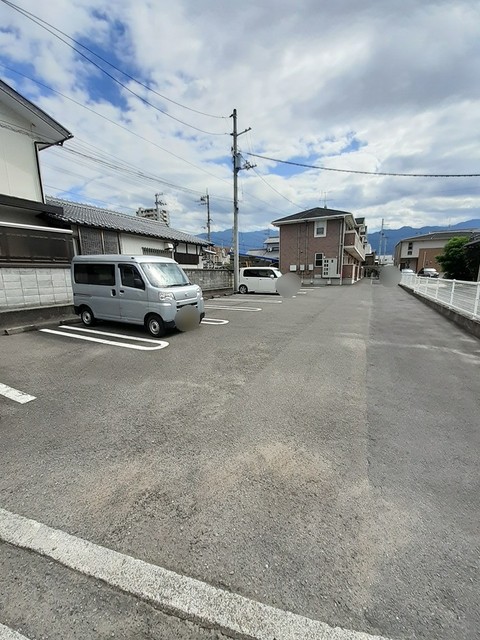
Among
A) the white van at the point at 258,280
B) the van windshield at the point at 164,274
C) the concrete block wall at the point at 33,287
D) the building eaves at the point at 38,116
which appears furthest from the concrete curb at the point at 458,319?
the building eaves at the point at 38,116

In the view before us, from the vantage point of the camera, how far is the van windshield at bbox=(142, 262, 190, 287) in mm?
6266

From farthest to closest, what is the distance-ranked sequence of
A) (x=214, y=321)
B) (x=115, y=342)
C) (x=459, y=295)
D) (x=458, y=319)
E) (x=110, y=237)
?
(x=110, y=237), (x=459, y=295), (x=214, y=321), (x=458, y=319), (x=115, y=342)

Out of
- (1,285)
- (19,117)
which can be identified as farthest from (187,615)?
(19,117)

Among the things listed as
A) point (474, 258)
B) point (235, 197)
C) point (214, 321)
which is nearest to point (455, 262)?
point (474, 258)

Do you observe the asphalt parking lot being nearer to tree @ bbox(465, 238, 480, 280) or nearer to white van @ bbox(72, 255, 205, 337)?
white van @ bbox(72, 255, 205, 337)

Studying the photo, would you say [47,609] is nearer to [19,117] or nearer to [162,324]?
[162,324]

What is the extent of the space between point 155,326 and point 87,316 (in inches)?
88.9

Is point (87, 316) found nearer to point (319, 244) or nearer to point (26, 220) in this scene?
point (26, 220)

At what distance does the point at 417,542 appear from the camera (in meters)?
1.66

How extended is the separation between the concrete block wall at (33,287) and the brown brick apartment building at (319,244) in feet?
71.1

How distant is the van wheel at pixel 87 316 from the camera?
7.18 meters

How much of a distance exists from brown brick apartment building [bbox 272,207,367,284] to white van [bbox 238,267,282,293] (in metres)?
11.0

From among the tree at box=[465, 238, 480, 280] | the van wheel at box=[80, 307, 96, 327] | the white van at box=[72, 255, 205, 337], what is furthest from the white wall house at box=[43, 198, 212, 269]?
the tree at box=[465, 238, 480, 280]

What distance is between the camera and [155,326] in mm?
6242
